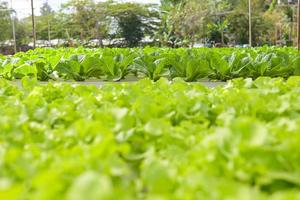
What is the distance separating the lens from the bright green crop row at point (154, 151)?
727mm

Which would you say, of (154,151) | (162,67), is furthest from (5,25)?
(154,151)

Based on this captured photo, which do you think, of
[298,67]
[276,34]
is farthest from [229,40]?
[298,67]

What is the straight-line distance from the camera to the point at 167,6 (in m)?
29.3

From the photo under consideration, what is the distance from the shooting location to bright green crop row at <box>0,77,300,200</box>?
73cm

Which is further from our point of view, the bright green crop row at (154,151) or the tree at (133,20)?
the tree at (133,20)

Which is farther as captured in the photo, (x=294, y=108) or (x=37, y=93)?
(x=37, y=93)

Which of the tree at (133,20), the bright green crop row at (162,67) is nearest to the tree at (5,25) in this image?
the tree at (133,20)

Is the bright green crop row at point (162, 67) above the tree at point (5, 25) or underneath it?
underneath

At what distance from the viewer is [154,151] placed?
1.07m

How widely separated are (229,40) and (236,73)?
1067 inches

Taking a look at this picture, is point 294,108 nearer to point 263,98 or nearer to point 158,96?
point 263,98

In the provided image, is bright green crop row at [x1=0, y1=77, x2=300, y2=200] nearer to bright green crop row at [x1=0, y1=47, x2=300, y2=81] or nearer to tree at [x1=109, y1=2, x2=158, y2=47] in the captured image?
bright green crop row at [x1=0, y1=47, x2=300, y2=81]

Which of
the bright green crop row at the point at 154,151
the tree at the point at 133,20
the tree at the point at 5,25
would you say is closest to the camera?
the bright green crop row at the point at 154,151

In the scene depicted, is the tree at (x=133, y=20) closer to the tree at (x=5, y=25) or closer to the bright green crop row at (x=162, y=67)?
the tree at (x=5, y=25)
